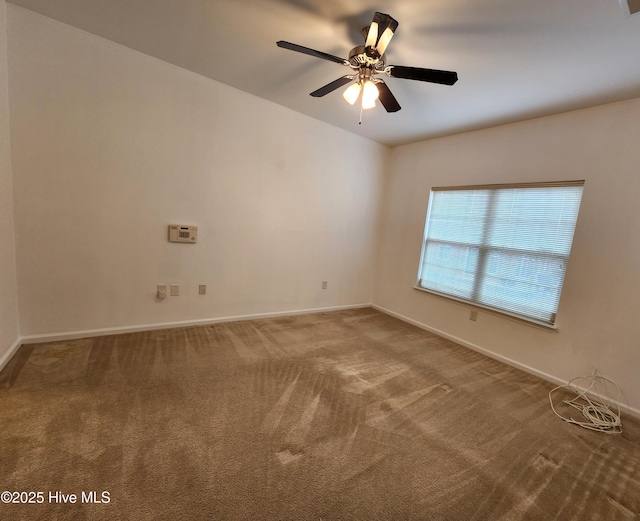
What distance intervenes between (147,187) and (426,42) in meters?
2.74

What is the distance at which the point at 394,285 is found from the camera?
171 inches

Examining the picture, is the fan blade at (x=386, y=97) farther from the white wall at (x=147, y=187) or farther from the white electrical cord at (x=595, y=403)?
the white electrical cord at (x=595, y=403)

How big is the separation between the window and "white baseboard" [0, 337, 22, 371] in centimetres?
437

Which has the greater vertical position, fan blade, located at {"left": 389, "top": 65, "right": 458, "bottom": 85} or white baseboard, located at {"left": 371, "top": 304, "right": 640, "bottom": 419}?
fan blade, located at {"left": 389, "top": 65, "right": 458, "bottom": 85}

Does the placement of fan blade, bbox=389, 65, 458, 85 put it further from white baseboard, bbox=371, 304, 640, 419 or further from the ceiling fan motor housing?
white baseboard, bbox=371, 304, 640, 419

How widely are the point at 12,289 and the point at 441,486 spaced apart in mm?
3446

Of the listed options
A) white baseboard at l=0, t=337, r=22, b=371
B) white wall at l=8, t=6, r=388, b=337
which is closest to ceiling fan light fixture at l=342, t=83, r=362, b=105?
white wall at l=8, t=6, r=388, b=337

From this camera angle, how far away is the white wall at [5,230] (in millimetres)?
2039

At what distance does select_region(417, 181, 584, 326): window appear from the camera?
8.91 feet

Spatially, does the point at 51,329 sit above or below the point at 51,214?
below

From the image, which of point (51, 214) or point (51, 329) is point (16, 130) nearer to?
point (51, 214)

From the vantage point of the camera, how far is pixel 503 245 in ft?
10.2

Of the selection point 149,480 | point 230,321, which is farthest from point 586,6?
point 230,321

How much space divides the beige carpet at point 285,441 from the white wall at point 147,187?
0.59m
